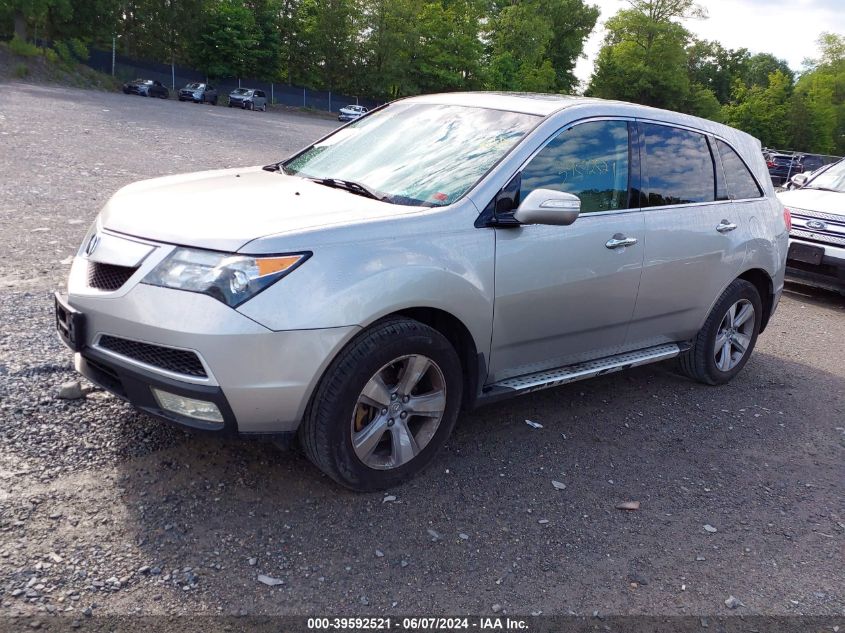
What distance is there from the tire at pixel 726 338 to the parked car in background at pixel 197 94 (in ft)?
160

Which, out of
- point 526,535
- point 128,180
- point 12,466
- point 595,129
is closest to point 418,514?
point 526,535

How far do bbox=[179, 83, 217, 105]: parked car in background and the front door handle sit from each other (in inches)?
1946

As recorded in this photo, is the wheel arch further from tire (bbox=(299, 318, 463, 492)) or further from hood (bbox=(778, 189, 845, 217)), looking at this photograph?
hood (bbox=(778, 189, 845, 217))

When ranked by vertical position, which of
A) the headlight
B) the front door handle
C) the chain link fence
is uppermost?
the chain link fence

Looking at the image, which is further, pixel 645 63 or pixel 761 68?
pixel 761 68

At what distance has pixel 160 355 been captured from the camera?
3191 millimetres

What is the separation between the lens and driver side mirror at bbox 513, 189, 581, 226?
3.80m

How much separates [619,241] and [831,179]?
A: 24.6ft

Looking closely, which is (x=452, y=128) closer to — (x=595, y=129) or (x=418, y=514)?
(x=595, y=129)

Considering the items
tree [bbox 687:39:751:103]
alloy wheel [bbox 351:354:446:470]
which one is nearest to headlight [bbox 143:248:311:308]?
alloy wheel [bbox 351:354:446:470]

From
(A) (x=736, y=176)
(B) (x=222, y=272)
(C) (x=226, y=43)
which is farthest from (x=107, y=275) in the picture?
(C) (x=226, y=43)

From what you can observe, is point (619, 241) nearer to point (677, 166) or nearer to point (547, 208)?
point (547, 208)

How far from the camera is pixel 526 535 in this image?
3502 millimetres

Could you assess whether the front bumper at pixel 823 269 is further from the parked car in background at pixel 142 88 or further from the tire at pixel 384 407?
the parked car in background at pixel 142 88
